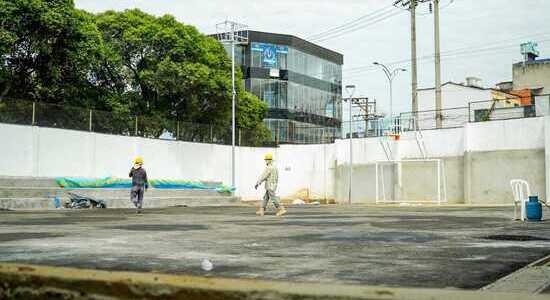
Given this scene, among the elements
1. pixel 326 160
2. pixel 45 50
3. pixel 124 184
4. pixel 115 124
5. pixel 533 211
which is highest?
pixel 45 50

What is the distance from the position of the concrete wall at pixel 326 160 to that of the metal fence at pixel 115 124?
410 mm

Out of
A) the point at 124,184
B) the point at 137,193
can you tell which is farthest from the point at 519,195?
the point at 124,184

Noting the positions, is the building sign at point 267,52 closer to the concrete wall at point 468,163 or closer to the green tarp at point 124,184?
the concrete wall at point 468,163

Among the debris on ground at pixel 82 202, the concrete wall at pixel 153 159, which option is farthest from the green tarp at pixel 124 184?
the debris on ground at pixel 82 202

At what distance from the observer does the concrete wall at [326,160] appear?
29594 mm

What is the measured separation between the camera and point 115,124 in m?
33.3

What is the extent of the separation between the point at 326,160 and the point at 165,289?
38919 mm

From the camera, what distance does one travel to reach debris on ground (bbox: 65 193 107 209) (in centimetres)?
2506

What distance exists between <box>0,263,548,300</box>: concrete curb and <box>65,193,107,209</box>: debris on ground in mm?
22414

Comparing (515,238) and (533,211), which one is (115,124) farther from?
(515,238)

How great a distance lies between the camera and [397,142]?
1481 inches

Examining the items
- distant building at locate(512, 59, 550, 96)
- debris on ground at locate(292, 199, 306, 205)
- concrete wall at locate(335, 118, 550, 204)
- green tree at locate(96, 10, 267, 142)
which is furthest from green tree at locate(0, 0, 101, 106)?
distant building at locate(512, 59, 550, 96)

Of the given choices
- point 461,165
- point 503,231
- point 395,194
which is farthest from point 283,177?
point 503,231

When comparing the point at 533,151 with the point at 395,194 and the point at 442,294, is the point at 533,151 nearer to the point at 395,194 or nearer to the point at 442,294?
the point at 395,194
